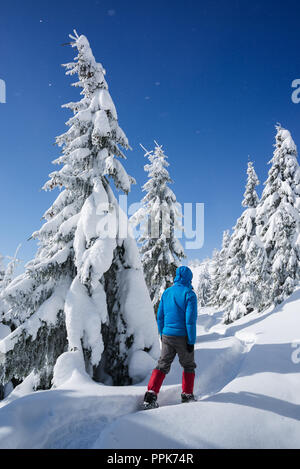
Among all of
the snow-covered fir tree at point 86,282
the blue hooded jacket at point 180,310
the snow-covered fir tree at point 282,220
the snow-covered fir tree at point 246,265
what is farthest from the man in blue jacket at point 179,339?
the snow-covered fir tree at point 246,265

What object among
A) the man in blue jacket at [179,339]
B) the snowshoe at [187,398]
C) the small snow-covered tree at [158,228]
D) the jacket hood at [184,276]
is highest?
the small snow-covered tree at [158,228]

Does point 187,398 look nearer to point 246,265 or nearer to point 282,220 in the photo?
point 282,220

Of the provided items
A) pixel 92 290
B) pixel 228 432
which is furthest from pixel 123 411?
pixel 92 290

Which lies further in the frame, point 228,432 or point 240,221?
point 240,221

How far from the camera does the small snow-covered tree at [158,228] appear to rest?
17000 millimetres

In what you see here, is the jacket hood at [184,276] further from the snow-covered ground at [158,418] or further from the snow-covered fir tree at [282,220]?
the snow-covered fir tree at [282,220]

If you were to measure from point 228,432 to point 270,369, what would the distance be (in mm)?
3127

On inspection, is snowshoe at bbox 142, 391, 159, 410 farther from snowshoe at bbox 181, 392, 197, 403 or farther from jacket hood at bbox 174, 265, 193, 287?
jacket hood at bbox 174, 265, 193, 287

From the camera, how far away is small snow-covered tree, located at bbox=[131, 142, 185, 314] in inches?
669

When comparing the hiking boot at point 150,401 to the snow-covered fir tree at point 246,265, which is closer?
the hiking boot at point 150,401

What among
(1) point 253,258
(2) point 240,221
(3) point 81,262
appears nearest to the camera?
(3) point 81,262

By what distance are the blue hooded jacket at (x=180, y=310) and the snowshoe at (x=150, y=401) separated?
1.03 meters

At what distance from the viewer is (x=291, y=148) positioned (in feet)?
66.7

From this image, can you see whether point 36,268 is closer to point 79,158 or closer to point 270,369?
point 79,158
